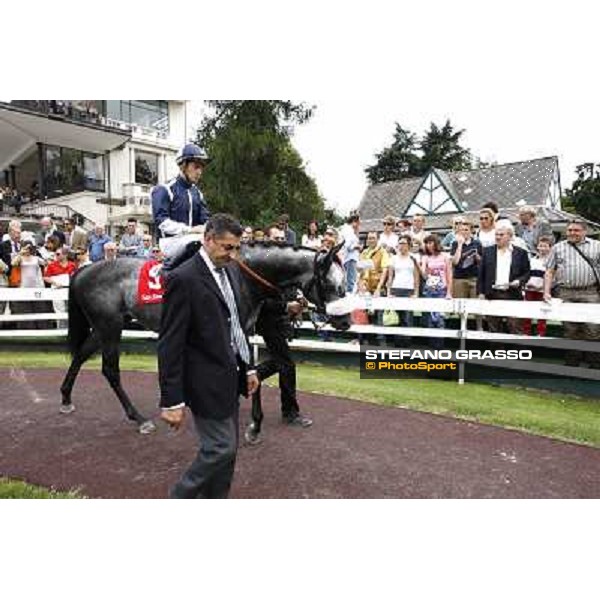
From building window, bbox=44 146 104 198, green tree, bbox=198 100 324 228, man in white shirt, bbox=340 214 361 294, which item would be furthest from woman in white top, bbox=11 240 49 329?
building window, bbox=44 146 104 198

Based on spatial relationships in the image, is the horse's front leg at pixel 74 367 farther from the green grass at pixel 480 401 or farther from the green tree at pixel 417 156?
the green tree at pixel 417 156

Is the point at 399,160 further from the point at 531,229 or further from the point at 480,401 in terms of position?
the point at 480,401

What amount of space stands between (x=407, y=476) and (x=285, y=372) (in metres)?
1.62

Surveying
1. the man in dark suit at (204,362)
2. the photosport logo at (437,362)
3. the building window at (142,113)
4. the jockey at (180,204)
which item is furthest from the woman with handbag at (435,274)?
the building window at (142,113)

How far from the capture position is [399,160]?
4622 cm

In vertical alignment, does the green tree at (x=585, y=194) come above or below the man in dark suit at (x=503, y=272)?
above

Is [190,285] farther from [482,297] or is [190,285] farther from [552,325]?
[552,325]

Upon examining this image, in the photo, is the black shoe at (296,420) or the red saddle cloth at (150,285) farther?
the red saddle cloth at (150,285)

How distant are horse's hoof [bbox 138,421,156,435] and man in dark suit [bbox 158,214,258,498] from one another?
234 cm

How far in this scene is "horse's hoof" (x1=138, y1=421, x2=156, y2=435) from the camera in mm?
5004

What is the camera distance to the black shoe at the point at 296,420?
16.8 ft

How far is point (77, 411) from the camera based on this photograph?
5719mm

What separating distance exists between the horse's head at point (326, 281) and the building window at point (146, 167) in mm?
28331

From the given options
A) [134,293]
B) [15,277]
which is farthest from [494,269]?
[15,277]
